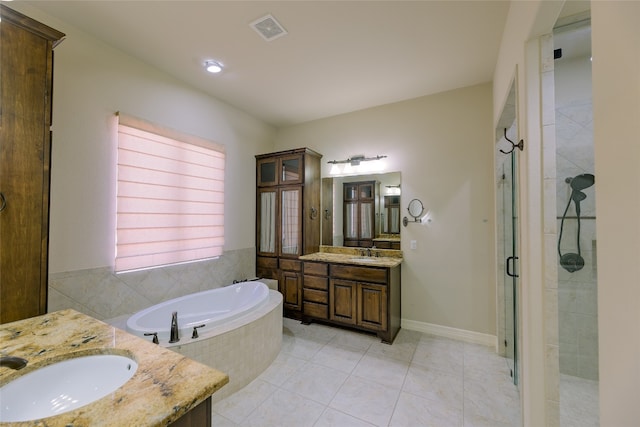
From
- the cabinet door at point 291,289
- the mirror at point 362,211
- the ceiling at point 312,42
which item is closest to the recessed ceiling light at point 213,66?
the ceiling at point 312,42

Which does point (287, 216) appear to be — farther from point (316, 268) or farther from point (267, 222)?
point (316, 268)

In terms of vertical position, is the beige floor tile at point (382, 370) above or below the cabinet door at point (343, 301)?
below

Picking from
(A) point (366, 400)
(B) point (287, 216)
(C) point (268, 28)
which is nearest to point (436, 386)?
(A) point (366, 400)

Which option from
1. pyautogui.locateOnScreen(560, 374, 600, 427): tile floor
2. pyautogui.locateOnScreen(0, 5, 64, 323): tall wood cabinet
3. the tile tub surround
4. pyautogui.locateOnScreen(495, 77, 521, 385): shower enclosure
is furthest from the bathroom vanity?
pyautogui.locateOnScreen(0, 5, 64, 323): tall wood cabinet

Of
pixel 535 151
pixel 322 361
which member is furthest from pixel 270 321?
pixel 535 151

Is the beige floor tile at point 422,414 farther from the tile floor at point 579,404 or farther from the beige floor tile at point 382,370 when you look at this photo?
the tile floor at point 579,404

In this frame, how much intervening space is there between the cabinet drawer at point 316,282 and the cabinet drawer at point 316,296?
52 mm

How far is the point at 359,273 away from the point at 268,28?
2.54 metres

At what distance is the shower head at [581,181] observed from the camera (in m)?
1.92

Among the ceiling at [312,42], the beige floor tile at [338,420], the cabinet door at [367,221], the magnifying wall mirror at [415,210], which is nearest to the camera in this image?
the beige floor tile at [338,420]

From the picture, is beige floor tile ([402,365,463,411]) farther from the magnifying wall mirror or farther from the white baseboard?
the magnifying wall mirror

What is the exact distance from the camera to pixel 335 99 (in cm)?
316

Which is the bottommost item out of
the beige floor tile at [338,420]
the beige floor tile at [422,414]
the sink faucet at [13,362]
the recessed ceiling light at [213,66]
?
the beige floor tile at [422,414]

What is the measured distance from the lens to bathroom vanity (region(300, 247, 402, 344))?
2736 mm
